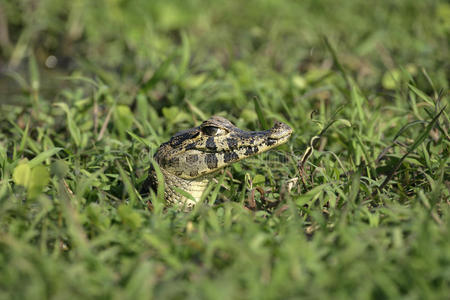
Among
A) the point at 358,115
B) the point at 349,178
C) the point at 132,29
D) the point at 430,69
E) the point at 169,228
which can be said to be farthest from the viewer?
the point at 132,29

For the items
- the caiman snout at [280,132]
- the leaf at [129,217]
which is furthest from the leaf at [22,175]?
the caiman snout at [280,132]

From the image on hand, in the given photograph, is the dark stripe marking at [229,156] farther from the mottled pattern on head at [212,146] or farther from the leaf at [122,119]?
the leaf at [122,119]

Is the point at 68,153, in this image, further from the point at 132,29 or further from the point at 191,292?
the point at 132,29

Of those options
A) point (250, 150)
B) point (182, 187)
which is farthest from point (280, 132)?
point (182, 187)

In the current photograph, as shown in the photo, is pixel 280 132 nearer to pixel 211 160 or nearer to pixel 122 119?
pixel 211 160

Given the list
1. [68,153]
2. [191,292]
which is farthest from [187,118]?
[191,292]

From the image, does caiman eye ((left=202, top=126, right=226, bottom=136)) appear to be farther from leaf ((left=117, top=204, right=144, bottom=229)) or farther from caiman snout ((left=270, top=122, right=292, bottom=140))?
leaf ((left=117, top=204, right=144, bottom=229))

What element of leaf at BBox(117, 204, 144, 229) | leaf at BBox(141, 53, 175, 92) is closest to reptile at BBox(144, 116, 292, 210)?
leaf at BBox(117, 204, 144, 229)
